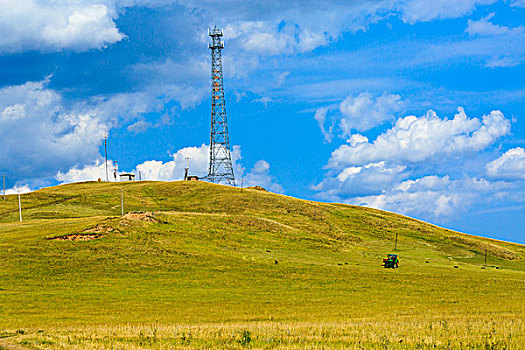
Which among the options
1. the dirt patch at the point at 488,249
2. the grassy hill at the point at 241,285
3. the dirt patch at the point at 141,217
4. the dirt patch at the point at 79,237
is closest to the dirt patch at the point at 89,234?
the dirt patch at the point at 79,237

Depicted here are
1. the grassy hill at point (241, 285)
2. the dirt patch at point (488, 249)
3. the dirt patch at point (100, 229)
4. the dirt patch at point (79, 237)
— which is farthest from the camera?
the dirt patch at point (488, 249)

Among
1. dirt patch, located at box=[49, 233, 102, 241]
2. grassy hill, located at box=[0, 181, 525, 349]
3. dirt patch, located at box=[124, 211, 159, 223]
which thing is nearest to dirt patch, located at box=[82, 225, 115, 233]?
grassy hill, located at box=[0, 181, 525, 349]

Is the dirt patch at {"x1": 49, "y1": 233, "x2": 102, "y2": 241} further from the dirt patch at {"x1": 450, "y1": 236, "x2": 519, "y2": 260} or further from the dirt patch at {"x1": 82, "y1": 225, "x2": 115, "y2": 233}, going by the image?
the dirt patch at {"x1": 450, "y1": 236, "x2": 519, "y2": 260}

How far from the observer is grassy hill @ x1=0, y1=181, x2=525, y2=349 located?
30641 millimetres

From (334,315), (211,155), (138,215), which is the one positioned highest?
(211,155)

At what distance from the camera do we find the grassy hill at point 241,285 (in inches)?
1206

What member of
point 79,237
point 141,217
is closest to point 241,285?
point 79,237

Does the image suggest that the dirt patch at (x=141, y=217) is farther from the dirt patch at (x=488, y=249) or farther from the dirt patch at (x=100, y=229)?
the dirt patch at (x=488, y=249)

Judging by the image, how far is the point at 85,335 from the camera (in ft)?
99.3

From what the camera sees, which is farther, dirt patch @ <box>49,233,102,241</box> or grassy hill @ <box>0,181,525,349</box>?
dirt patch @ <box>49,233,102,241</box>

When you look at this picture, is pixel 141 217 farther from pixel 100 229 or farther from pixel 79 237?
pixel 79 237

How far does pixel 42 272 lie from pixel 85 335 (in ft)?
121

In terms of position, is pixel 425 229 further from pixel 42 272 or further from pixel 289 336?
pixel 289 336

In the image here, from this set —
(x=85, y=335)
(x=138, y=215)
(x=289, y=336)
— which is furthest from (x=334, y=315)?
(x=138, y=215)
